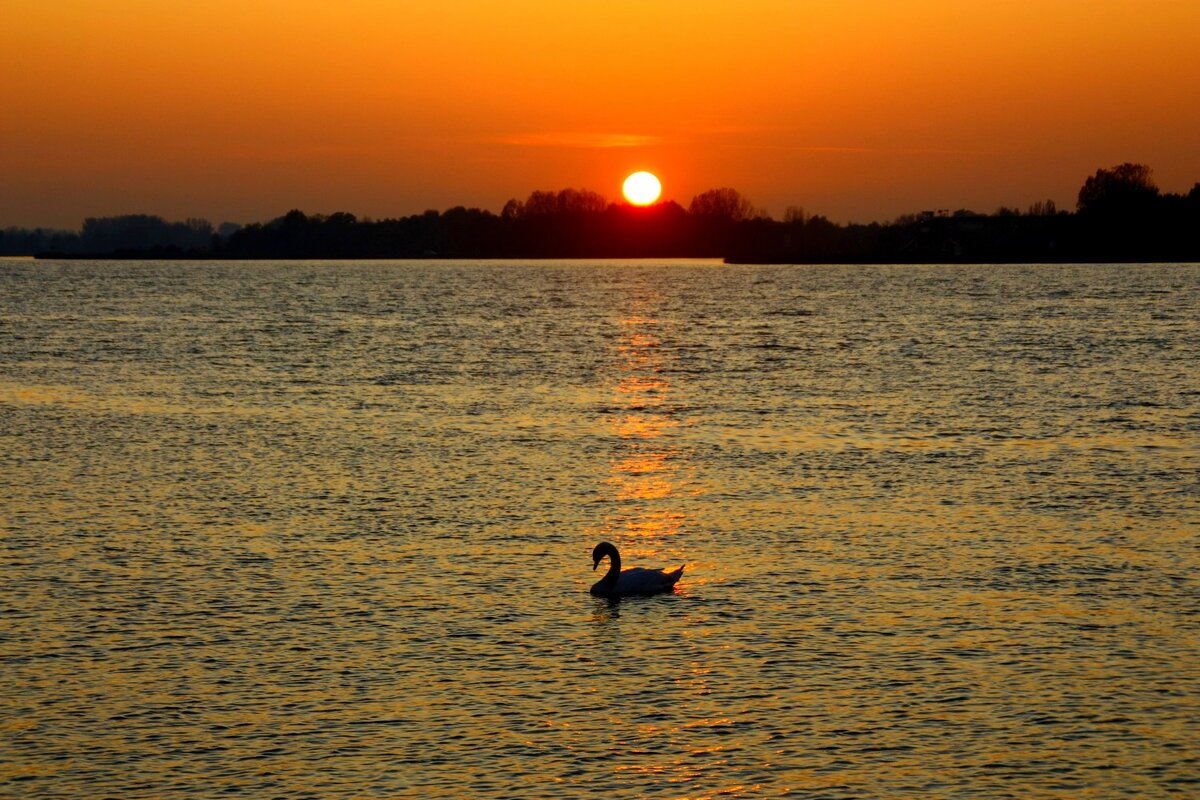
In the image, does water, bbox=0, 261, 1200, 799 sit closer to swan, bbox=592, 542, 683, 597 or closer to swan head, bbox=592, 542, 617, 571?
swan, bbox=592, 542, 683, 597

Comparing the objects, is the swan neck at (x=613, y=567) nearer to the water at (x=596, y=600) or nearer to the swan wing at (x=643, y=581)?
the swan wing at (x=643, y=581)

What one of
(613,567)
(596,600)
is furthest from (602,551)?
(596,600)

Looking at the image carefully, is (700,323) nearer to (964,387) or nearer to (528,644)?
(964,387)

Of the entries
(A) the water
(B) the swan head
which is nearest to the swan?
(B) the swan head

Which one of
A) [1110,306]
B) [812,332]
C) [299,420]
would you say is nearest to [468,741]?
[299,420]

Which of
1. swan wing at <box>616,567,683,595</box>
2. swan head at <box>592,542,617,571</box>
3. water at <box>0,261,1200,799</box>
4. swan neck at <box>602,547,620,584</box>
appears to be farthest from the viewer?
swan head at <box>592,542,617,571</box>

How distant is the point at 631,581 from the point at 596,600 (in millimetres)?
596

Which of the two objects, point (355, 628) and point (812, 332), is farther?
point (812, 332)

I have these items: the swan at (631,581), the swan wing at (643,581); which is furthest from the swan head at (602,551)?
the swan wing at (643,581)

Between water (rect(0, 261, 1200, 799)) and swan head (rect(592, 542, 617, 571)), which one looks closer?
water (rect(0, 261, 1200, 799))

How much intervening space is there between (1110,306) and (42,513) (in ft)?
373

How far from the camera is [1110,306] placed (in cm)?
12781

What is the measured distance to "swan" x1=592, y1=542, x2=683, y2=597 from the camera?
22.0m

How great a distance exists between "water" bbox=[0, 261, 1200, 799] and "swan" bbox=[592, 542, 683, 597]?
0.22 meters
